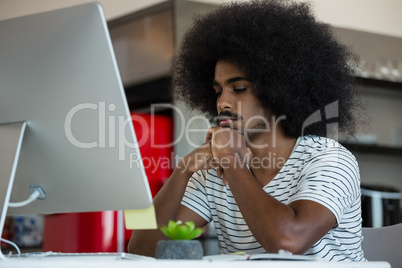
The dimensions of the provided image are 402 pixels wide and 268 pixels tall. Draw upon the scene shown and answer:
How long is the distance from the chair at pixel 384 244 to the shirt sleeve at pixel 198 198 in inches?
18.0

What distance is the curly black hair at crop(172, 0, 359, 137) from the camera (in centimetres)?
177

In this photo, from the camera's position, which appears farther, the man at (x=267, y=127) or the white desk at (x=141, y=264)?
the man at (x=267, y=127)

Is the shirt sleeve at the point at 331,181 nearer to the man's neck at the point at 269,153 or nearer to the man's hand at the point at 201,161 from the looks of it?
the man's neck at the point at 269,153

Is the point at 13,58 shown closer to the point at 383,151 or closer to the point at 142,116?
the point at 142,116

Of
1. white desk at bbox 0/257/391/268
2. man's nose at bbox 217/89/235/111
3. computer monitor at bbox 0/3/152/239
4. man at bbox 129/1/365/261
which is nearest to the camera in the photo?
white desk at bbox 0/257/391/268

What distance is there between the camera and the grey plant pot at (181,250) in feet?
3.22

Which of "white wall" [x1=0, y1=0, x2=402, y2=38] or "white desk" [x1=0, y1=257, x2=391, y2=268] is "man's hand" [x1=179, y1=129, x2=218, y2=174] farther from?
"white wall" [x1=0, y1=0, x2=402, y2=38]

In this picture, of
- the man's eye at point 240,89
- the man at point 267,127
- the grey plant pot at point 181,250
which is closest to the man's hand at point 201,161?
the man at point 267,127

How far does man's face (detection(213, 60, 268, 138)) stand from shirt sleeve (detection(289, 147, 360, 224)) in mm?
216

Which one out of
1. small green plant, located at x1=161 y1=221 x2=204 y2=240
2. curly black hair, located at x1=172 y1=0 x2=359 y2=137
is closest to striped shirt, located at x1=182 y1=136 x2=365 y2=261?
curly black hair, located at x1=172 y1=0 x2=359 y2=137

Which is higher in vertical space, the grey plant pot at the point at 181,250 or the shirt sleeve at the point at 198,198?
the shirt sleeve at the point at 198,198

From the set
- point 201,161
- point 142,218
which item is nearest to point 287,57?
point 201,161

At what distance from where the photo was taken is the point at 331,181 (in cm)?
A: 145

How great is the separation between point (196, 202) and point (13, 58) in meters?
0.85
